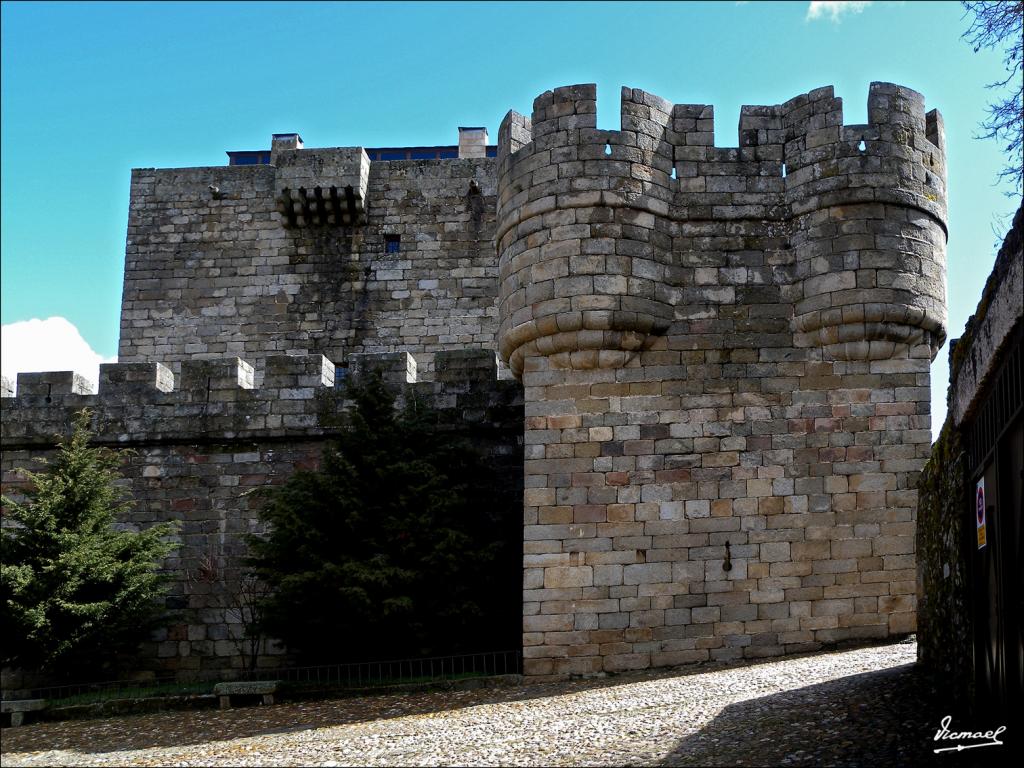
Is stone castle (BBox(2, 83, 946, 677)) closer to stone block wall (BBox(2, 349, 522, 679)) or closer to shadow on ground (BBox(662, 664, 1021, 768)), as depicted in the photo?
stone block wall (BBox(2, 349, 522, 679))

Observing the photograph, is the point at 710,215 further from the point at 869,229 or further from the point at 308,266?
the point at 308,266

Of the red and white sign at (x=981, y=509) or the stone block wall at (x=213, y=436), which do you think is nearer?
the red and white sign at (x=981, y=509)

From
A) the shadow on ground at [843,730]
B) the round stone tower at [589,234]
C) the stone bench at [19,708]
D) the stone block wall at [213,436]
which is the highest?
the round stone tower at [589,234]

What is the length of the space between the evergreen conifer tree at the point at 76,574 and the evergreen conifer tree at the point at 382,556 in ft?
4.65

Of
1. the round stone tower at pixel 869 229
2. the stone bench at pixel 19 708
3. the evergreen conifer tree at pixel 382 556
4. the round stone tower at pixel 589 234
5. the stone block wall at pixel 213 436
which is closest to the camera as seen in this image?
the stone bench at pixel 19 708

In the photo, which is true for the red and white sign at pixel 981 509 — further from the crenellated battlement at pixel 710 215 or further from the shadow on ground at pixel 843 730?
Answer: the crenellated battlement at pixel 710 215

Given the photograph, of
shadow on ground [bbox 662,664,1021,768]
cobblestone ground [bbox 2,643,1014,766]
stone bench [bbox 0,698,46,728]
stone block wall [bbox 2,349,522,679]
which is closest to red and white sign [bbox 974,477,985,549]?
shadow on ground [bbox 662,664,1021,768]

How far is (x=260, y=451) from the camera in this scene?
13.4m

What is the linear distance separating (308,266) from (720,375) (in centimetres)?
936

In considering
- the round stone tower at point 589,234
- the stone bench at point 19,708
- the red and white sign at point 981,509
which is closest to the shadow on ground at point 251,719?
the stone bench at point 19,708

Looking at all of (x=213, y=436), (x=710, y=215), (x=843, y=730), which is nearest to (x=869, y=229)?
(x=710, y=215)

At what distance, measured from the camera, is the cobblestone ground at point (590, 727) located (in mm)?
7141

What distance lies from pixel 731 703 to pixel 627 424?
11.0 ft

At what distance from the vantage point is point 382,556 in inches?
440
